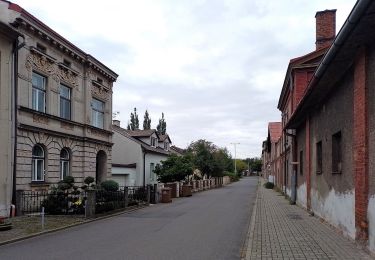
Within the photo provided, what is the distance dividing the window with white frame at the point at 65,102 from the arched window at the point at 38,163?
304 centimetres

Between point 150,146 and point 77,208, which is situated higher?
point 150,146

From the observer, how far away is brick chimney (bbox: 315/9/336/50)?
27.6m

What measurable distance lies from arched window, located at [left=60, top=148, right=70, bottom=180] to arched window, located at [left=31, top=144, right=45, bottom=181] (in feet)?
7.03

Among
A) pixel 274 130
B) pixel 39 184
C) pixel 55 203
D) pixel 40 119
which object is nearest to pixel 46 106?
pixel 40 119

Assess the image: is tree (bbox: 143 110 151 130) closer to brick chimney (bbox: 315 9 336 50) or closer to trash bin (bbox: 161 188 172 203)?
trash bin (bbox: 161 188 172 203)

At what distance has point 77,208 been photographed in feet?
64.0

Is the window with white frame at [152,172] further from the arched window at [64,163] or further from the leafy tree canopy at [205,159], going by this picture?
the arched window at [64,163]

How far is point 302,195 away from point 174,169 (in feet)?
65.5

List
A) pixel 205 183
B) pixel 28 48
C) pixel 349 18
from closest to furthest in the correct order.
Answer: pixel 349 18, pixel 28 48, pixel 205 183

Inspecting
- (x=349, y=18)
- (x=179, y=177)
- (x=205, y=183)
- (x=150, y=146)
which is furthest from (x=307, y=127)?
(x=205, y=183)

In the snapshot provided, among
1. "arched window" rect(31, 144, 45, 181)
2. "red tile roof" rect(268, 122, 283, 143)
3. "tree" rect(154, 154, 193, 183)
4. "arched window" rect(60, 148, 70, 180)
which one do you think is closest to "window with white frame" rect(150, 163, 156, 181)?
"tree" rect(154, 154, 193, 183)

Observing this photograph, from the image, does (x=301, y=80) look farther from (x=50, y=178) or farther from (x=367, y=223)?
(x=367, y=223)

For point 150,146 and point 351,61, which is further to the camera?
point 150,146

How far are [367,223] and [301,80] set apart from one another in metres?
17.9
